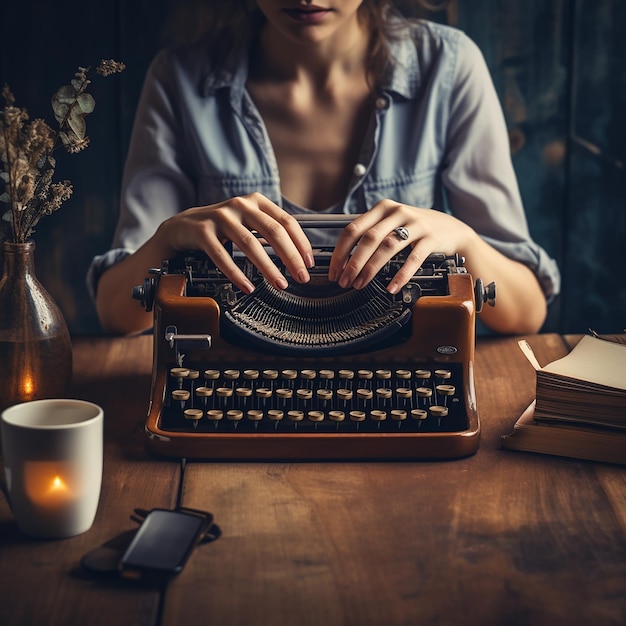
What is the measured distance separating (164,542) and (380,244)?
628mm

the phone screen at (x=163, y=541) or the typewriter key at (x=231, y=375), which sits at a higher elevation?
the typewriter key at (x=231, y=375)

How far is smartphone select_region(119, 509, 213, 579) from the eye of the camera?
0.97m

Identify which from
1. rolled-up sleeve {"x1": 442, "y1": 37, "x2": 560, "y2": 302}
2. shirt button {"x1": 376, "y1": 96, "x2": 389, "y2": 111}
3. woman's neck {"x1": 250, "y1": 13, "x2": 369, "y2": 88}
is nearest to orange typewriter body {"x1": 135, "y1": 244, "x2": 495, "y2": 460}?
rolled-up sleeve {"x1": 442, "y1": 37, "x2": 560, "y2": 302}

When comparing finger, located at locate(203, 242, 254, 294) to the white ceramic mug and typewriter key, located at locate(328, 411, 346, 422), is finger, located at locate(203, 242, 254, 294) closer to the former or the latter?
typewriter key, located at locate(328, 411, 346, 422)

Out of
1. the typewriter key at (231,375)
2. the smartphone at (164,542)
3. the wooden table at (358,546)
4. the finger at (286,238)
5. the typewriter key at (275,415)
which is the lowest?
the wooden table at (358,546)

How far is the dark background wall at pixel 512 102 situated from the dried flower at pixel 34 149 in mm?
1231

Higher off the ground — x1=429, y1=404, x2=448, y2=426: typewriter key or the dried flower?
→ the dried flower

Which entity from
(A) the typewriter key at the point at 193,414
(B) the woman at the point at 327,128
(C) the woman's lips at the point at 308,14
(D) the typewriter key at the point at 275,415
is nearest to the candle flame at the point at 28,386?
(A) the typewriter key at the point at 193,414

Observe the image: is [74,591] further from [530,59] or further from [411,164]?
[530,59]

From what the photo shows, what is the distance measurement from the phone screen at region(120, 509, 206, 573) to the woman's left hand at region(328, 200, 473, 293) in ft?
1.61

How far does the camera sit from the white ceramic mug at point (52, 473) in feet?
3.35

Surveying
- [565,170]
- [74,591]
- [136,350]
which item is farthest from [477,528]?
[565,170]

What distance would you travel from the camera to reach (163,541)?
102 cm

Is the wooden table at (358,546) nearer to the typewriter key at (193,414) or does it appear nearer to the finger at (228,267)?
the typewriter key at (193,414)
